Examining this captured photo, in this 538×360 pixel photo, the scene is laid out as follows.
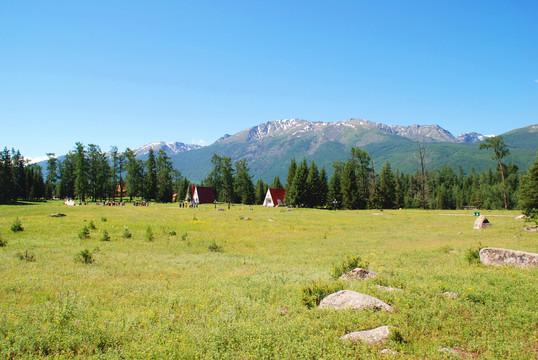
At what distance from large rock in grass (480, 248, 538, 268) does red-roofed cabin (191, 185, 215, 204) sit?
85.8m

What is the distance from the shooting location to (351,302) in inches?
325

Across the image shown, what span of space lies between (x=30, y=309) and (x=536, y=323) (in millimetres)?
12832

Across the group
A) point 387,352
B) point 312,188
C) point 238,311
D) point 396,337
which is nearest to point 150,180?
point 312,188

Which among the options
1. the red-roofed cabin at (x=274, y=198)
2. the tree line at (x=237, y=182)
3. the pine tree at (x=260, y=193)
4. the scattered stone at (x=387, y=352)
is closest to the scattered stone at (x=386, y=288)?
the scattered stone at (x=387, y=352)

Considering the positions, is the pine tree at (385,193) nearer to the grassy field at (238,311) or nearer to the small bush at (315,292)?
the grassy field at (238,311)

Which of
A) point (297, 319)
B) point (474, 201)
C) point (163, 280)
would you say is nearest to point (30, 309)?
point (163, 280)

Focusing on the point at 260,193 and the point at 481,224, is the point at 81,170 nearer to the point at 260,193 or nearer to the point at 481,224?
the point at 260,193

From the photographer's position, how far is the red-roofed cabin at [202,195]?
93.4 meters

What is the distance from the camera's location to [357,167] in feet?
286

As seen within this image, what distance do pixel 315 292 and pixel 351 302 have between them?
4.15ft

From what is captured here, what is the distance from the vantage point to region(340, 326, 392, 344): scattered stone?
21.1ft

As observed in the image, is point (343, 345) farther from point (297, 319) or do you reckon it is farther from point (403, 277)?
point (403, 277)

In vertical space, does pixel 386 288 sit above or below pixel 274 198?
below

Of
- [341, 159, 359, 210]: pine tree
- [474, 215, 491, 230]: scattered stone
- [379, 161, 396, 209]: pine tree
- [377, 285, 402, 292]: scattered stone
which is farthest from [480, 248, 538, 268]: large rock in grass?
[379, 161, 396, 209]: pine tree
